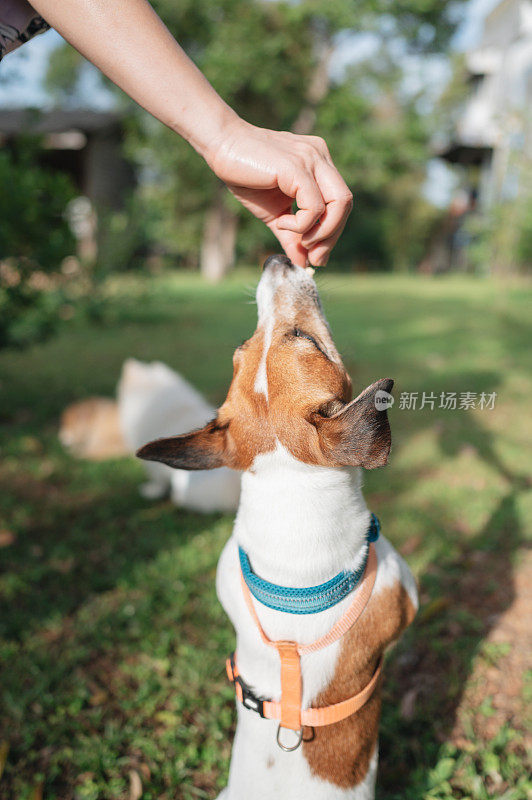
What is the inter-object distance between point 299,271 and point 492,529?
267cm

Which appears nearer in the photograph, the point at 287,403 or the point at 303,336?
the point at 287,403

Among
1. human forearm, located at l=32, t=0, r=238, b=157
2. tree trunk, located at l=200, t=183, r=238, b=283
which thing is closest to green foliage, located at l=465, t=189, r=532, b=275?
tree trunk, located at l=200, t=183, r=238, b=283

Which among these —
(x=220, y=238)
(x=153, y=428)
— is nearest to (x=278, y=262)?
(x=153, y=428)

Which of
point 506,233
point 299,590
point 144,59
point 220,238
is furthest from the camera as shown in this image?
point 220,238

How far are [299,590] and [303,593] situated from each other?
0.05 feet

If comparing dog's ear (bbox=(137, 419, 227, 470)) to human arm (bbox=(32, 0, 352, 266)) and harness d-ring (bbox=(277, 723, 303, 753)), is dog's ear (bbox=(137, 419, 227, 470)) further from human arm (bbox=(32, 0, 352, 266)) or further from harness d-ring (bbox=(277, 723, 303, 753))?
harness d-ring (bbox=(277, 723, 303, 753))

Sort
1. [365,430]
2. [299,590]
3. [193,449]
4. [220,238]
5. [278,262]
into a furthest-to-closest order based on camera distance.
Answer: [220,238] → [278,262] → [193,449] → [299,590] → [365,430]

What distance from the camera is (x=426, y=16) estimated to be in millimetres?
19781

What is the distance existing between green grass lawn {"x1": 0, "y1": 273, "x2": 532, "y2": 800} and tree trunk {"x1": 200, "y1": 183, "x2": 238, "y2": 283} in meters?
16.9

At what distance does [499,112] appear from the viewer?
1278 cm

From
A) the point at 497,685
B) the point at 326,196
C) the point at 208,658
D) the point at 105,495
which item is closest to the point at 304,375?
the point at 326,196

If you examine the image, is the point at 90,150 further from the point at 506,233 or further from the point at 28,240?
the point at 28,240

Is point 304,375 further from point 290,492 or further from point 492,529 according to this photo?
point 492,529

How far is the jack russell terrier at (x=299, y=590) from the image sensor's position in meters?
1.64
